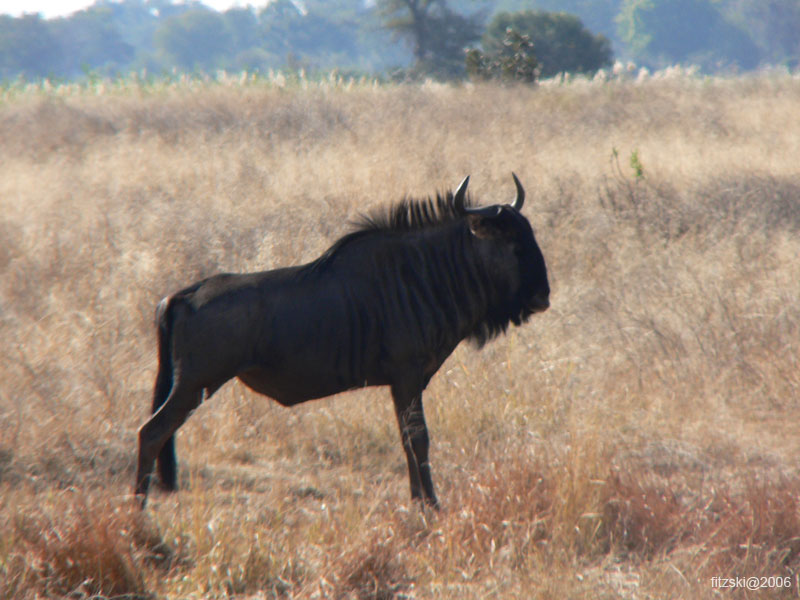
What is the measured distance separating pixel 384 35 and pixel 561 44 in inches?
1863

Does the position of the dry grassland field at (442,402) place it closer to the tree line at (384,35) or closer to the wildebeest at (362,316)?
the wildebeest at (362,316)

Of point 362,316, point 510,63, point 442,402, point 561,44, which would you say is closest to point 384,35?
point 561,44

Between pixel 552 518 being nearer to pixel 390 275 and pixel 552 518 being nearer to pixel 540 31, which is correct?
pixel 390 275

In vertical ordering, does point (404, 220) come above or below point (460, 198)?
below

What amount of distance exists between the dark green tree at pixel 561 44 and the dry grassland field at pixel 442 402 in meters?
25.8

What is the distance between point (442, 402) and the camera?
17.8 feet

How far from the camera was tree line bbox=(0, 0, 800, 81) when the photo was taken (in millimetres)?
41938

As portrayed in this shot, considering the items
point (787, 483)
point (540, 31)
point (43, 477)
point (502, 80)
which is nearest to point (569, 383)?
point (787, 483)

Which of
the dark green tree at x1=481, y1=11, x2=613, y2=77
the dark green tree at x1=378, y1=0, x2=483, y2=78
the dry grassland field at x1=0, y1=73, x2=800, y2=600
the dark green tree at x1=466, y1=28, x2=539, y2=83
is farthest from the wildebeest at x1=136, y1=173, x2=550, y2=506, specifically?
the dark green tree at x1=378, y1=0, x2=483, y2=78

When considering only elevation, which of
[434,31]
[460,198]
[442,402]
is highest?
[434,31]

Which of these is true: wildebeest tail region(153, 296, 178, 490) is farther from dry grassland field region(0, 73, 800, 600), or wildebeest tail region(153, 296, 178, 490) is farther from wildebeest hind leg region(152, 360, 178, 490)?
dry grassland field region(0, 73, 800, 600)

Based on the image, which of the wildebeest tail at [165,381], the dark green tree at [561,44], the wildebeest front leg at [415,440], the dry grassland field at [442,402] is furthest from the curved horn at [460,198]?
the dark green tree at [561,44]

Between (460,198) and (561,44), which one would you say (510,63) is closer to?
(460,198)

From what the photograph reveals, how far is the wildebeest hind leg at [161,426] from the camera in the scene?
13.0ft
